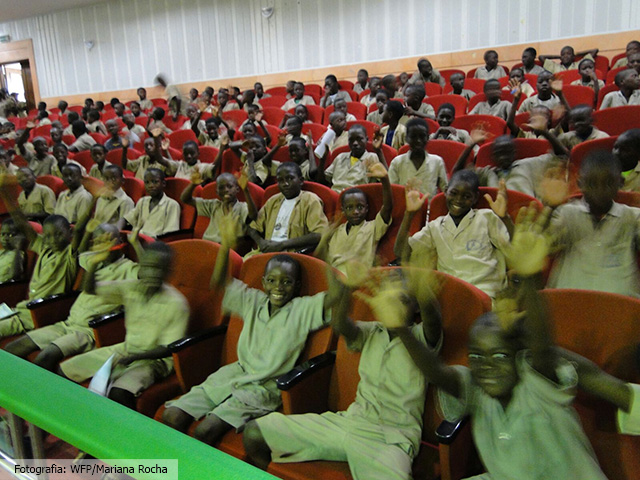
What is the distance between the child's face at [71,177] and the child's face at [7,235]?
3.15 ft

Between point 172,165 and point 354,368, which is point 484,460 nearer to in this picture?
point 354,368

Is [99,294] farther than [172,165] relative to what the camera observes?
No

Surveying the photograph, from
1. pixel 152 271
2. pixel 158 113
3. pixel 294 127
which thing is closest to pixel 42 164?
pixel 158 113

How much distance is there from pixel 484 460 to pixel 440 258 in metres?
1.10

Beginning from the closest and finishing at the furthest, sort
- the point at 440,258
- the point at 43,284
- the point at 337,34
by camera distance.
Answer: the point at 440,258 < the point at 43,284 < the point at 337,34

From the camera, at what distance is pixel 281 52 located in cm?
864

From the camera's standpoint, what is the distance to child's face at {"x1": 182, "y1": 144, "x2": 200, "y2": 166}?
4090 mm

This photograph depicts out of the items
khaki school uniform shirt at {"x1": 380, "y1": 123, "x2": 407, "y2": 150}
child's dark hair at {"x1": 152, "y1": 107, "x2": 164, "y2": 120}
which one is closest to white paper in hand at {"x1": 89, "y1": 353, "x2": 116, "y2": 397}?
khaki school uniform shirt at {"x1": 380, "y1": 123, "x2": 407, "y2": 150}

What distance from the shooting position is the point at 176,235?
128 inches

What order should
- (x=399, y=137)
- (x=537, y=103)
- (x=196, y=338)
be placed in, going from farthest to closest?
(x=537, y=103) → (x=399, y=137) → (x=196, y=338)

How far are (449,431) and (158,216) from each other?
268cm

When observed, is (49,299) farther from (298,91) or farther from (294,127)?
(298,91)

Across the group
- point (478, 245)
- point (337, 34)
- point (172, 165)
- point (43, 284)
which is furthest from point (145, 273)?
point (337, 34)

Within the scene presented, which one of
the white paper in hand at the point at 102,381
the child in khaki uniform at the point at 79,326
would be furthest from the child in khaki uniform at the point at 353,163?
the white paper in hand at the point at 102,381
